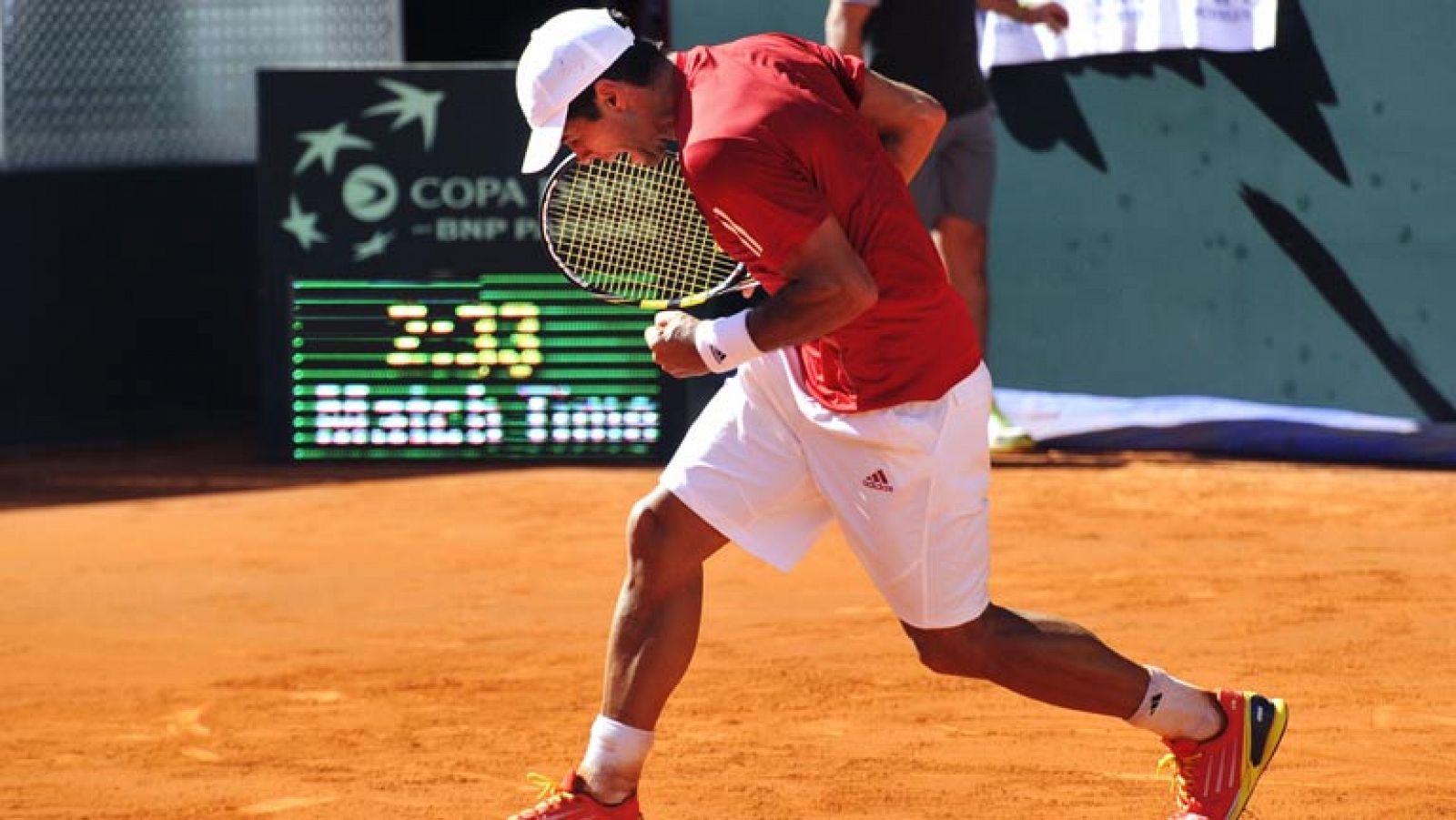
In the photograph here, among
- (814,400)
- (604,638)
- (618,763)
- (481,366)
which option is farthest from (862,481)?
(481,366)

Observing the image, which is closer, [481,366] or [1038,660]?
[1038,660]

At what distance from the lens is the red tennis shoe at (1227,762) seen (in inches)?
165

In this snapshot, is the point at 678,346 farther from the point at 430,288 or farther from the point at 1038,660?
the point at 430,288

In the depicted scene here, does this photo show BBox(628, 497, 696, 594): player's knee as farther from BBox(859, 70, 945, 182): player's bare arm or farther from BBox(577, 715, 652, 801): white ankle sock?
BBox(859, 70, 945, 182): player's bare arm

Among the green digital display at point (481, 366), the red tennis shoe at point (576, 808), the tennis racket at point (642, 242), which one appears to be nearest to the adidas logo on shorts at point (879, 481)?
the tennis racket at point (642, 242)

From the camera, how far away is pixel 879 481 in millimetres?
4039

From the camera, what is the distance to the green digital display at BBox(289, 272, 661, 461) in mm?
8852

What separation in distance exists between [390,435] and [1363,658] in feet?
14.4

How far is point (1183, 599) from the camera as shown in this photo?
6430 millimetres

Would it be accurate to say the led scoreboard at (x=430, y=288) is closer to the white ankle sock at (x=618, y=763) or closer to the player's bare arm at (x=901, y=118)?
the player's bare arm at (x=901, y=118)

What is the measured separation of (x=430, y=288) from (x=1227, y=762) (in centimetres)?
525

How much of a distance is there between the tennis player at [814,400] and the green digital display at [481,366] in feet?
15.0

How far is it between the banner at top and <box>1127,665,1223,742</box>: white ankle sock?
16.3 ft

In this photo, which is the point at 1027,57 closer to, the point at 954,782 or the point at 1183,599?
the point at 1183,599
